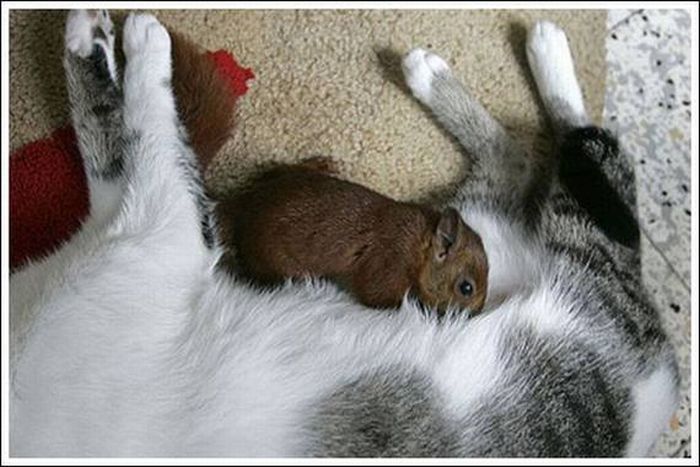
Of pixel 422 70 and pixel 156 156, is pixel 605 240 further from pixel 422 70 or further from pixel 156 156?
pixel 156 156

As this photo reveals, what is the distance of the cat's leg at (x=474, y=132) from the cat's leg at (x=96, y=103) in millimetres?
547

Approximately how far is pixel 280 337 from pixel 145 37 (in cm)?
57

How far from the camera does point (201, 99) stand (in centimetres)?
172

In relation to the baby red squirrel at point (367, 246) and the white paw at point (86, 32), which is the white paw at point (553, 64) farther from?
the white paw at point (86, 32)

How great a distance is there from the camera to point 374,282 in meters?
1.61

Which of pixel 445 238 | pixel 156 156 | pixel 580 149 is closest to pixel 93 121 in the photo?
pixel 156 156

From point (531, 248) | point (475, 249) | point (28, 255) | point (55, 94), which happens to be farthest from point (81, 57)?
point (531, 248)

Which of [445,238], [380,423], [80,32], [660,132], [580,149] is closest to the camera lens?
[380,423]

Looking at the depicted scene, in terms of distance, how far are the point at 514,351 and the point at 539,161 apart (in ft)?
1.60

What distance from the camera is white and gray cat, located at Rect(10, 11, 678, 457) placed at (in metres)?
1.45

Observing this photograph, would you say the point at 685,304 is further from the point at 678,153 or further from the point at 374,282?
the point at 374,282

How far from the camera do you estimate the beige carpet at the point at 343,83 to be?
1.78 m

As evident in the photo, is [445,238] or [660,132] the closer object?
[445,238]

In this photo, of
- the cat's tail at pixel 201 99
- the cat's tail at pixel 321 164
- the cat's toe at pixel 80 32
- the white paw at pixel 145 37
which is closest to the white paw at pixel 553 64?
the cat's tail at pixel 321 164
